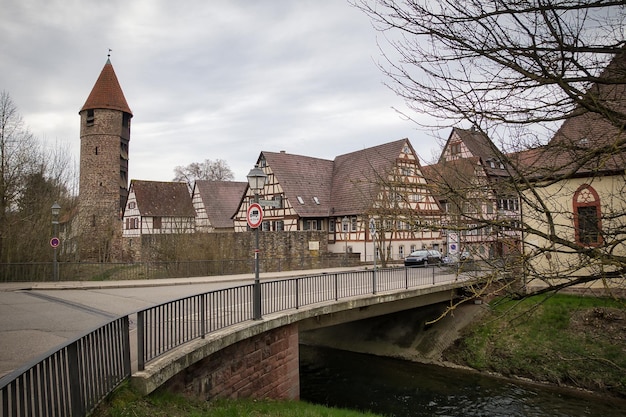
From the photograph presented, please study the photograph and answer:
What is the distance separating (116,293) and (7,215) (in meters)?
9.22

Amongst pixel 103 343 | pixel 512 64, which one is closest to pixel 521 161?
pixel 512 64

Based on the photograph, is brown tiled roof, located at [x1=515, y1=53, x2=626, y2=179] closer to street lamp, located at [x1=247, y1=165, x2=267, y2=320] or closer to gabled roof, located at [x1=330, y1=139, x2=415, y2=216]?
street lamp, located at [x1=247, y1=165, x2=267, y2=320]

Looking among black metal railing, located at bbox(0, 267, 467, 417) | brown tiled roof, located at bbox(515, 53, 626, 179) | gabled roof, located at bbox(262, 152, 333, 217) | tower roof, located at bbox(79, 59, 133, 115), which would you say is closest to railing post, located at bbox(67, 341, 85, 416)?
black metal railing, located at bbox(0, 267, 467, 417)

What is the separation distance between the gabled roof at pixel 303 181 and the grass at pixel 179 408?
90.1 ft

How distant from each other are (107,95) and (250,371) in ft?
145

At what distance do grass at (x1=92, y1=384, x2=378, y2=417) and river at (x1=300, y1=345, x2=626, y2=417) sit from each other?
4.72m

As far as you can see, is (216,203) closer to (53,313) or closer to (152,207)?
(152,207)

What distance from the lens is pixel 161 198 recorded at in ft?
150

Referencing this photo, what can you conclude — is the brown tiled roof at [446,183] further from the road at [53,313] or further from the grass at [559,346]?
the grass at [559,346]

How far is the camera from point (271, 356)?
35.2 ft

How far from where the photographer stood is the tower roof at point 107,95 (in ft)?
152

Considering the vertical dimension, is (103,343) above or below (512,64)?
below

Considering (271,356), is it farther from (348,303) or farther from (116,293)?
(116,293)

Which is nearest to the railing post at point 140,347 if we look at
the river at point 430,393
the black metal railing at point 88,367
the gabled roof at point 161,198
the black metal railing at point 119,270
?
the black metal railing at point 88,367
